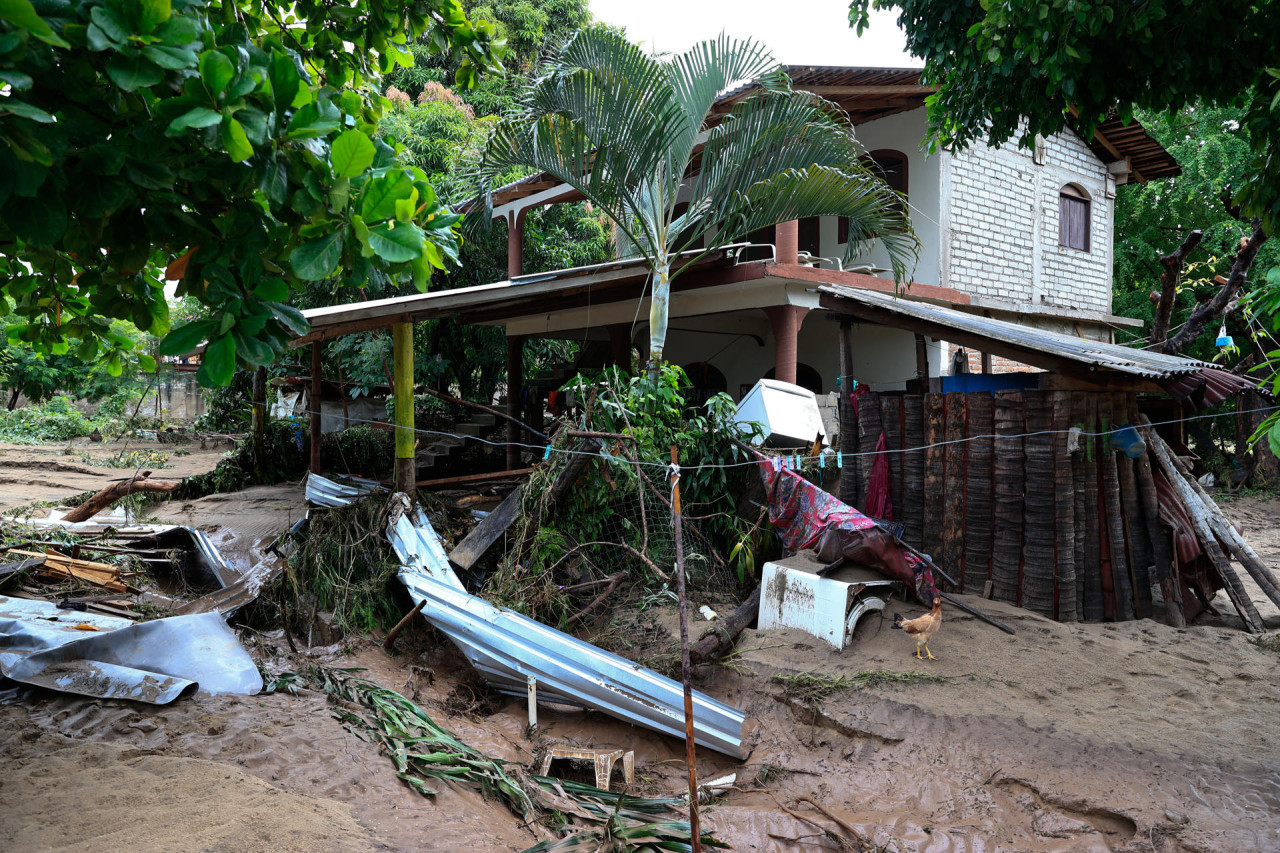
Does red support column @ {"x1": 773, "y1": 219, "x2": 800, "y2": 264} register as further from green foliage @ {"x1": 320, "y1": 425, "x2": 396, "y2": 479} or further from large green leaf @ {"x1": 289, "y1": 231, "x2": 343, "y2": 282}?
large green leaf @ {"x1": 289, "y1": 231, "x2": 343, "y2": 282}

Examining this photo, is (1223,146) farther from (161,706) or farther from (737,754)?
(161,706)

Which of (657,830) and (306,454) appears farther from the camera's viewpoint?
(306,454)

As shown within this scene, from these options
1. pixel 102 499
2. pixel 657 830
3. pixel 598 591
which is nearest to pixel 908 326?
pixel 598 591

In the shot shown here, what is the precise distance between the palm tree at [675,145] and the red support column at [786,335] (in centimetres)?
195

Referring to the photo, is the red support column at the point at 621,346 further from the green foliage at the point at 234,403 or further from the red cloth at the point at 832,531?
the green foliage at the point at 234,403

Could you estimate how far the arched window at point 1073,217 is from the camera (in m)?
13.2

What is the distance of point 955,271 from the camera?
1151 cm

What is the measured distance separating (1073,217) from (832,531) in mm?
10561

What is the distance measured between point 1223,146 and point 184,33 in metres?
18.3

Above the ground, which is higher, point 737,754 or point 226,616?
point 226,616

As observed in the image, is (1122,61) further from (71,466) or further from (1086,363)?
(71,466)

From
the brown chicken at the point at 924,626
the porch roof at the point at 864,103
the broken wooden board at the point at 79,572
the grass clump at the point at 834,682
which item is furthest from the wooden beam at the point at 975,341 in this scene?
the broken wooden board at the point at 79,572

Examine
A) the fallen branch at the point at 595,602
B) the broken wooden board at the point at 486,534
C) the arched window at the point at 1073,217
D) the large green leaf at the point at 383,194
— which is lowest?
the fallen branch at the point at 595,602

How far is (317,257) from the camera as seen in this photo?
2.30m
